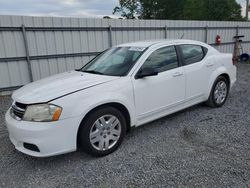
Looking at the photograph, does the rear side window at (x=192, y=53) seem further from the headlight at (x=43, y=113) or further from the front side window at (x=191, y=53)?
the headlight at (x=43, y=113)

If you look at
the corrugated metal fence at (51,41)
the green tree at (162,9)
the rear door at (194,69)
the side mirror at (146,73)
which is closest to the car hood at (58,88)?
the side mirror at (146,73)

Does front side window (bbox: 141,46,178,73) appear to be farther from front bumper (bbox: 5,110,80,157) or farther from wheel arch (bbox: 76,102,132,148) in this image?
front bumper (bbox: 5,110,80,157)

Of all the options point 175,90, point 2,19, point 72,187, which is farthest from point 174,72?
point 2,19

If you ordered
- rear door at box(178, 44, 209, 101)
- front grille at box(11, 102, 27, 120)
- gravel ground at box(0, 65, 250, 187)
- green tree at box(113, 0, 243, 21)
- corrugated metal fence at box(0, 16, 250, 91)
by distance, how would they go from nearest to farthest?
gravel ground at box(0, 65, 250, 187)
front grille at box(11, 102, 27, 120)
rear door at box(178, 44, 209, 101)
corrugated metal fence at box(0, 16, 250, 91)
green tree at box(113, 0, 243, 21)

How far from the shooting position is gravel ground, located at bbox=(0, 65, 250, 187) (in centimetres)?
223

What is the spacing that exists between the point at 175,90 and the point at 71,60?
458 cm

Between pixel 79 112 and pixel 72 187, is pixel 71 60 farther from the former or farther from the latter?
pixel 72 187

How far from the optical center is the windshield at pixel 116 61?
308 cm

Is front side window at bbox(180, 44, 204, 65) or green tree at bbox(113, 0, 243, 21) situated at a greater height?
green tree at bbox(113, 0, 243, 21)

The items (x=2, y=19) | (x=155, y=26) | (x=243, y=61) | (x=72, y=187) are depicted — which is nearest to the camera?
(x=72, y=187)

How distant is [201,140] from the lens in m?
3.05

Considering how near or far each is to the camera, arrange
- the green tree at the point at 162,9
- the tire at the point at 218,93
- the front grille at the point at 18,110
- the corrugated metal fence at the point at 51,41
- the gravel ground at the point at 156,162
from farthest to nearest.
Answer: the green tree at the point at 162,9 → the corrugated metal fence at the point at 51,41 → the tire at the point at 218,93 → the front grille at the point at 18,110 → the gravel ground at the point at 156,162

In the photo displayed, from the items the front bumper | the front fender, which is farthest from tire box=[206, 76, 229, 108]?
the front bumper

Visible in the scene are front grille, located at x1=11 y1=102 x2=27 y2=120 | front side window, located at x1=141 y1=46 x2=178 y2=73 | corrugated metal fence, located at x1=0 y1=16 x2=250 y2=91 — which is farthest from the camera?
corrugated metal fence, located at x1=0 y1=16 x2=250 y2=91
